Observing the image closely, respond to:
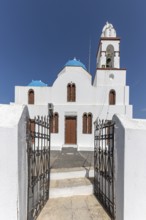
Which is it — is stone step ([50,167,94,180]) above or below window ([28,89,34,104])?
below

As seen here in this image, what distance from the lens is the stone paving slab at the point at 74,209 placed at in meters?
3.37

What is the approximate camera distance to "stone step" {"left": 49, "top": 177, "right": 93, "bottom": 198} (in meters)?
4.44

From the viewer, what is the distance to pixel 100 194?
13.8ft

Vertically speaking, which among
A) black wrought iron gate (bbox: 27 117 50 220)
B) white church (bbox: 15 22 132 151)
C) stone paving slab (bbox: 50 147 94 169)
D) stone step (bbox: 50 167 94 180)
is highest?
white church (bbox: 15 22 132 151)

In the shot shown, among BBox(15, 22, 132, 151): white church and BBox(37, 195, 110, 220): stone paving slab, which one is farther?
BBox(15, 22, 132, 151): white church

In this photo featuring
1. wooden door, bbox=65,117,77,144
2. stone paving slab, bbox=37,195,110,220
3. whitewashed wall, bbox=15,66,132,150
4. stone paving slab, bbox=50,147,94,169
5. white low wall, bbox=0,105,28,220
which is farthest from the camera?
wooden door, bbox=65,117,77,144

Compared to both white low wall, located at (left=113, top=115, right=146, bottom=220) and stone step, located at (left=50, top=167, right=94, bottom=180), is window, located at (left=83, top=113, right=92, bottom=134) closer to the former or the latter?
stone step, located at (left=50, top=167, right=94, bottom=180)

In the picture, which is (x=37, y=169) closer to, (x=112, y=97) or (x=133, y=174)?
(x=133, y=174)

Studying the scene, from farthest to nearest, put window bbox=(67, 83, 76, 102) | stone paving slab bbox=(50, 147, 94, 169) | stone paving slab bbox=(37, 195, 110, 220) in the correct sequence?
1. window bbox=(67, 83, 76, 102)
2. stone paving slab bbox=(50, 147, 94, 169)
3. stone paving slab bbox=(37, 195, 110, 220)

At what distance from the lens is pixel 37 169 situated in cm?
378

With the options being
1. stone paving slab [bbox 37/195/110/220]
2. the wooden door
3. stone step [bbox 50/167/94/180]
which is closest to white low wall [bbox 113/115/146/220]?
stone paving slab [bbox 37/195/110/220]

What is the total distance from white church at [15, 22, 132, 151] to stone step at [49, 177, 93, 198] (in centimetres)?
827

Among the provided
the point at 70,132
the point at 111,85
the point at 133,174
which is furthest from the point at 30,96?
the point at 133,174

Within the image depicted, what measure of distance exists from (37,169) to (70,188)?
4.38 feet
